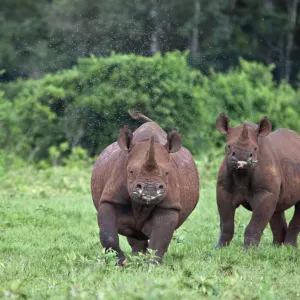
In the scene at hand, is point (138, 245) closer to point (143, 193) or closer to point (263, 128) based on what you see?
point (143, 193)

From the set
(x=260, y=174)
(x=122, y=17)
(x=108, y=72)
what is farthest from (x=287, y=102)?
(x=260, y=174)

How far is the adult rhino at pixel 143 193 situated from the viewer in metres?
9.05

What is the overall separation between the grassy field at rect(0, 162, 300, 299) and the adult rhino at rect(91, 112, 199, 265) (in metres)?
0.27

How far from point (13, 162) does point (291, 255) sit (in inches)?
410

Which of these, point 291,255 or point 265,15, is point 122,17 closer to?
point 265,15

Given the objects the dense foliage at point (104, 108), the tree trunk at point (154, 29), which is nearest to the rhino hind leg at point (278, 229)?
the dense foliage at point (104, 108)

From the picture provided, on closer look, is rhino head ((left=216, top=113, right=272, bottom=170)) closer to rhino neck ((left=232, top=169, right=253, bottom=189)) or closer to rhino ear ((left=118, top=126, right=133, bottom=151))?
rhino neck ((left=232, top=169, right=253, bottom=189))

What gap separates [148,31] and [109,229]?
2946cm

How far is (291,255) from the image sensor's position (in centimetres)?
1034

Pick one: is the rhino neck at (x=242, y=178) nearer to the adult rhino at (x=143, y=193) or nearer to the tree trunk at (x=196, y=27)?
the adult rhino at (x=143, y=193)

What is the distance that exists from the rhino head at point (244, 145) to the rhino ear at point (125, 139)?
1.67 meters

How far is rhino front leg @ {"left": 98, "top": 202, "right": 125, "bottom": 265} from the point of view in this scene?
9320 millimetres

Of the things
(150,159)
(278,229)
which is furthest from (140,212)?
(278,229)

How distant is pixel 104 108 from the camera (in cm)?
2242
